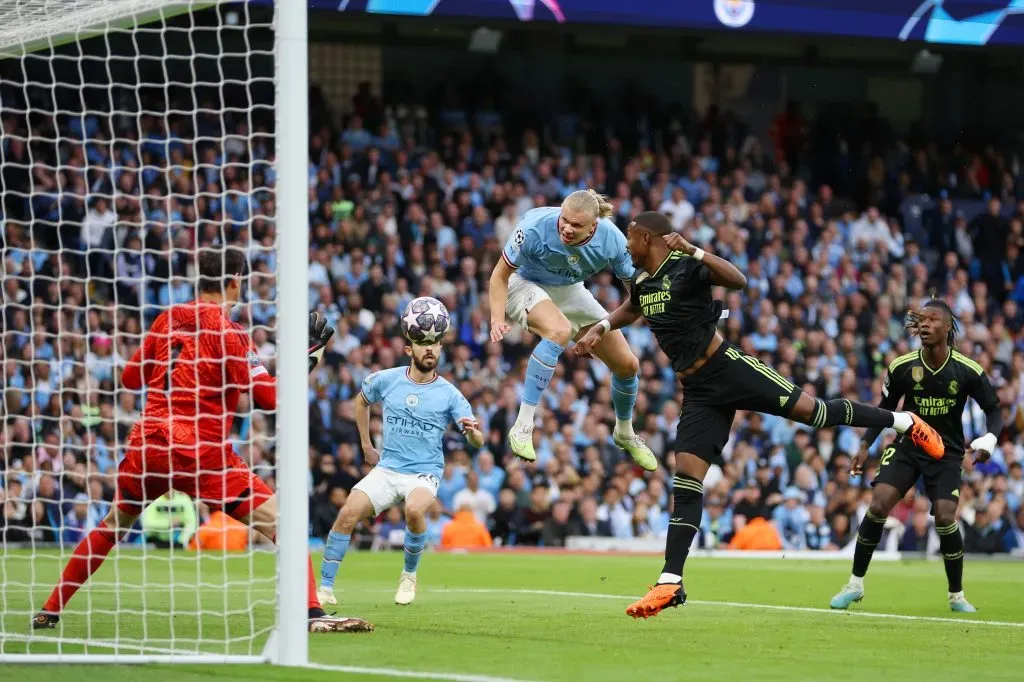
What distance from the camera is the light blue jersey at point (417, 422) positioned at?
456 inches

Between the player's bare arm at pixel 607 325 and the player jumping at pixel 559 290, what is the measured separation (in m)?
0.66

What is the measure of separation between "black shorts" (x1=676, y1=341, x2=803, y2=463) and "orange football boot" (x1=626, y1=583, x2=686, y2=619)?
934 mm

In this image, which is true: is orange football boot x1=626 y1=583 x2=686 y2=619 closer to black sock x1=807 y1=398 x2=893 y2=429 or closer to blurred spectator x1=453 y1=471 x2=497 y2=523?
black sock x1=807 y1=398 x2=893 y2=429

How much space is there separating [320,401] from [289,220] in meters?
14.0

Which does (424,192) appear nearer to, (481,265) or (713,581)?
(481,265)

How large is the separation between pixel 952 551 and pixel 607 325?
386 centimetres

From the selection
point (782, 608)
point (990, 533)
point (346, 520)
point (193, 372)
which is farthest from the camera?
point (990, 533)

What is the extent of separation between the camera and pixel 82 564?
968 cm

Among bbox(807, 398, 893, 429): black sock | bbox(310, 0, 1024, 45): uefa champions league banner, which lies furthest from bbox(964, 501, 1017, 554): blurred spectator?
bbox(807, 398, 893, 429): black sock

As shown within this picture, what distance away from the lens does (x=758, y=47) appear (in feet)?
99.2

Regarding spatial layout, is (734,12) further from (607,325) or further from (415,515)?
(415,515)

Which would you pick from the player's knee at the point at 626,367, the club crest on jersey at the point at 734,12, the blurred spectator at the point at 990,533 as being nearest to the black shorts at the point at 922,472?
the player's knee at the point at 626,367

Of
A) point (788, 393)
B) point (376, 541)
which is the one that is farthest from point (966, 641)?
point (376, 541)

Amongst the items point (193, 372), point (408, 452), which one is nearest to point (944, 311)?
point (408, 452)
